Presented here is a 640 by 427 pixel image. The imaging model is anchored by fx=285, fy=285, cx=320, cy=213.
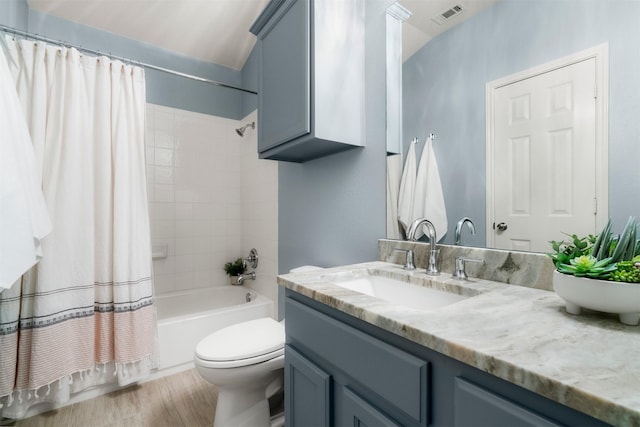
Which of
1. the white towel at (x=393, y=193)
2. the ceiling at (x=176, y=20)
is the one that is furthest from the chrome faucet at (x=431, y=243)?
the ceiling at (x=176, y=20)

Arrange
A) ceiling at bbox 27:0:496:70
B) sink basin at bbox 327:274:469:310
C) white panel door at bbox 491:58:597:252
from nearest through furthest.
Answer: white panel door at bbox 491:58:597:252 → sink basin at bbox 327:274:469:310 → ceiling at bbox 27:0:496:70

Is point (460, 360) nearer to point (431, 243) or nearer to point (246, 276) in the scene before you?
point (431, 243)

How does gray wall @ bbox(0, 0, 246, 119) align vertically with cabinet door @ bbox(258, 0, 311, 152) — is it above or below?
above

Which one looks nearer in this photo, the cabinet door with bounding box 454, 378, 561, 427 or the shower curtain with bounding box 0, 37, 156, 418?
the cabinet door with bounding box 454, 378, 561, 427

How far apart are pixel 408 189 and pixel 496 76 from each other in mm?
502

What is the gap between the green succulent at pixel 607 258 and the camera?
56cm

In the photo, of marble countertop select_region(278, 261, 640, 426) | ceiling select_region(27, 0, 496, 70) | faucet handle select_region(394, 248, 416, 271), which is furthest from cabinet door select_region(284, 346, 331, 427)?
ceiling select_region(27, 0, 496, 70)

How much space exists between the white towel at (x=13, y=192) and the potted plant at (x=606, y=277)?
181cm

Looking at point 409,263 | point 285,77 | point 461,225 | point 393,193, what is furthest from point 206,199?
point 461,225

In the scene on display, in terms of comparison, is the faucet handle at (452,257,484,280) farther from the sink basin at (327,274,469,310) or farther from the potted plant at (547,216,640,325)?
the potted plant at (547,216,640,325)

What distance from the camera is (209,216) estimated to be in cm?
A: 276

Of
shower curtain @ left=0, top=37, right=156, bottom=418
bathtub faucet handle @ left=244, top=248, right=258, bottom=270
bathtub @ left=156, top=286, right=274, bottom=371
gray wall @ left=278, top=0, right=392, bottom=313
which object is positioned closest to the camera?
gray wall @ left=278, top=0, right=392, bottom=313

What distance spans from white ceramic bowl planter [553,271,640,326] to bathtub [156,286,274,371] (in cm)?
201

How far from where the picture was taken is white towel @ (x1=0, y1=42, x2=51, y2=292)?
3.66 ft
